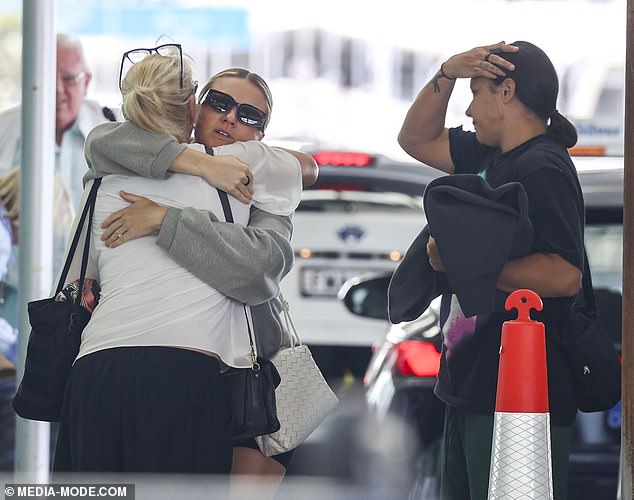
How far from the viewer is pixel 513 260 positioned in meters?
3.41

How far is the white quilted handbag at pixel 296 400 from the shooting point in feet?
11.5

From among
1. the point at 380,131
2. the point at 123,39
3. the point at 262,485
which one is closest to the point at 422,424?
the point at 262,485

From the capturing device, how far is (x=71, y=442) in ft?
10.9

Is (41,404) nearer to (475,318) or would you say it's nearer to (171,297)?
(171,297)

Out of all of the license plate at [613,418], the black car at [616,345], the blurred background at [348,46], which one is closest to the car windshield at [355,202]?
the blurred background at [348,46]

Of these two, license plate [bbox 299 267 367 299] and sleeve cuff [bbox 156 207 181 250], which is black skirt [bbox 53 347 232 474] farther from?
license plate [bbox 299 267 367 299]

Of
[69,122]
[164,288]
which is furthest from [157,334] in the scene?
[69,122]

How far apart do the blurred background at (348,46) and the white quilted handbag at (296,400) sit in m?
0.84

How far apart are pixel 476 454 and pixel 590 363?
0.38 m

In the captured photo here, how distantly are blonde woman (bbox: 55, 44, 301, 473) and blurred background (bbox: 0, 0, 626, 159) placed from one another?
0.84m

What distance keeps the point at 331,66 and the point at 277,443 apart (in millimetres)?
8727

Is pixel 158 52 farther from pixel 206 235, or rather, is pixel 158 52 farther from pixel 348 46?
pixel 348 46

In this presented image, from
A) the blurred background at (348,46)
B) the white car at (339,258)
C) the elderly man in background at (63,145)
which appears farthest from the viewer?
the white car at (339,258)

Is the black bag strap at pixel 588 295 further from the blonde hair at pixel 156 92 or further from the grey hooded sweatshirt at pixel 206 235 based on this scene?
the blonde hair at pixel 156 92
